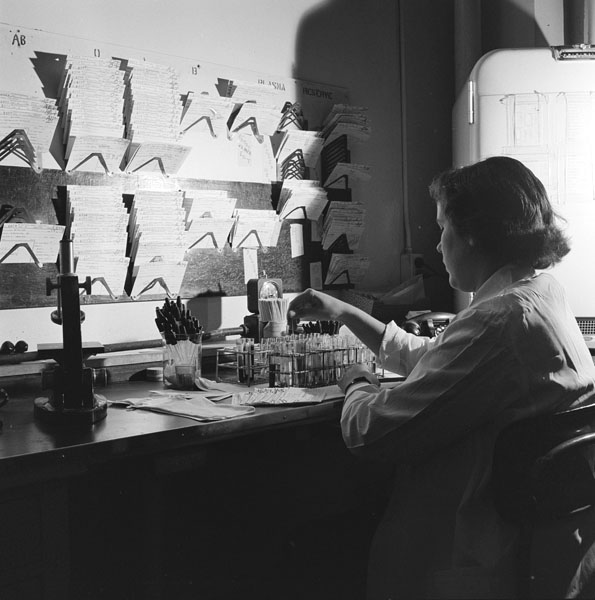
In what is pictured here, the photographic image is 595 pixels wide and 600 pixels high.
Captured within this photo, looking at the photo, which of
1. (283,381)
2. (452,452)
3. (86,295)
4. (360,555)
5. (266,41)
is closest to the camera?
(452,452)

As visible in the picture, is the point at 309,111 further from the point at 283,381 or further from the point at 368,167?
the point at 283,381

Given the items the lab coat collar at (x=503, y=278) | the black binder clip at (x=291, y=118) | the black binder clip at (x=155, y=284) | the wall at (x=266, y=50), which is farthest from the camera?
the black binder clip at (x=291, y=118)

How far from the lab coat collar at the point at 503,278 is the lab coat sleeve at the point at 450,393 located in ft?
0.59

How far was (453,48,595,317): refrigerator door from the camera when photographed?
2750 millimetres

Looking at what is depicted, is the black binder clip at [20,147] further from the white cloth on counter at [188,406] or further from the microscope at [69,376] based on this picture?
the white cloth on counter at [188,406]

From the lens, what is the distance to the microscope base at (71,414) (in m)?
1.56

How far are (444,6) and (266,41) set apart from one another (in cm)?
110

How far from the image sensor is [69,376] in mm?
1604

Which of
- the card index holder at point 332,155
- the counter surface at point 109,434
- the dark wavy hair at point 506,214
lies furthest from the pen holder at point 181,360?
the card index holder at point 332,155

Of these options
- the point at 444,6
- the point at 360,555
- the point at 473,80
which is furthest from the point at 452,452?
the point at 444,6

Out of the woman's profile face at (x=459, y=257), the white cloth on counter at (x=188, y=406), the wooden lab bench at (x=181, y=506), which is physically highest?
the woman's profile face at (x=459, y=257)

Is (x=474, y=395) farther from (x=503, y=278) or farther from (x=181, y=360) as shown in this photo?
(x=181, y=360)

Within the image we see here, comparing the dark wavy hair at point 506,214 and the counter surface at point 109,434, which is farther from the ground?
the dark wavy hair at point 506,214

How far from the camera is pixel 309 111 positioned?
2.78m
